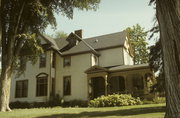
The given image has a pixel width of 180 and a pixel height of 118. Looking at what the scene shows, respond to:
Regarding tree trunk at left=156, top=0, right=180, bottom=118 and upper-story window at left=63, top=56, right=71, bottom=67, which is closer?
tree trunk at left=156, top=0, right=180, bottom=118

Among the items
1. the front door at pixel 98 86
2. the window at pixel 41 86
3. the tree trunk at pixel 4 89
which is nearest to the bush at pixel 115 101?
the front door at pixel 98 86

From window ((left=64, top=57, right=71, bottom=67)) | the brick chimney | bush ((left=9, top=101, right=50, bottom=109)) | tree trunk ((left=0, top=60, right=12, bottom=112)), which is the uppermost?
the brick chimney

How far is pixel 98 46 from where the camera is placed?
2948 cm

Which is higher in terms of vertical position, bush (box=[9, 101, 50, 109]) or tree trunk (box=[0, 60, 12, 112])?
tree trunk (box=[0, 60, 12, 112])

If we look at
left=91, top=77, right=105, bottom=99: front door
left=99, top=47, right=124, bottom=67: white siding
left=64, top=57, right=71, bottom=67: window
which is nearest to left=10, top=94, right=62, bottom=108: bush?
left=64, top=57, right=71, bottom=67: window

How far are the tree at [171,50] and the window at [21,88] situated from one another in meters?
25.1

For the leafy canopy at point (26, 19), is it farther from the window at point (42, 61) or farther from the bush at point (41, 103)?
the bush at point (41, 103)

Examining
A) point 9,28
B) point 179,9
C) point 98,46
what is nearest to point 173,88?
point 179,9

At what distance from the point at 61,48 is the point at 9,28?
1130 cm

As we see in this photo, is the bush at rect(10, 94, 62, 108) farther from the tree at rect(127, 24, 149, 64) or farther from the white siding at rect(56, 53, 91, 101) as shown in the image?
the tree at rect(127, 24, 149, 64)

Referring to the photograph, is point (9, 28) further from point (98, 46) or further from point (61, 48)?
point (98, 46)

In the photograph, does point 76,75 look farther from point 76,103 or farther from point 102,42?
point 102,42

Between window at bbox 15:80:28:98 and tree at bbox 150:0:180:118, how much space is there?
→ 25.1 m

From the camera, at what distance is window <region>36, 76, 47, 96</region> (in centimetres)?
2732
